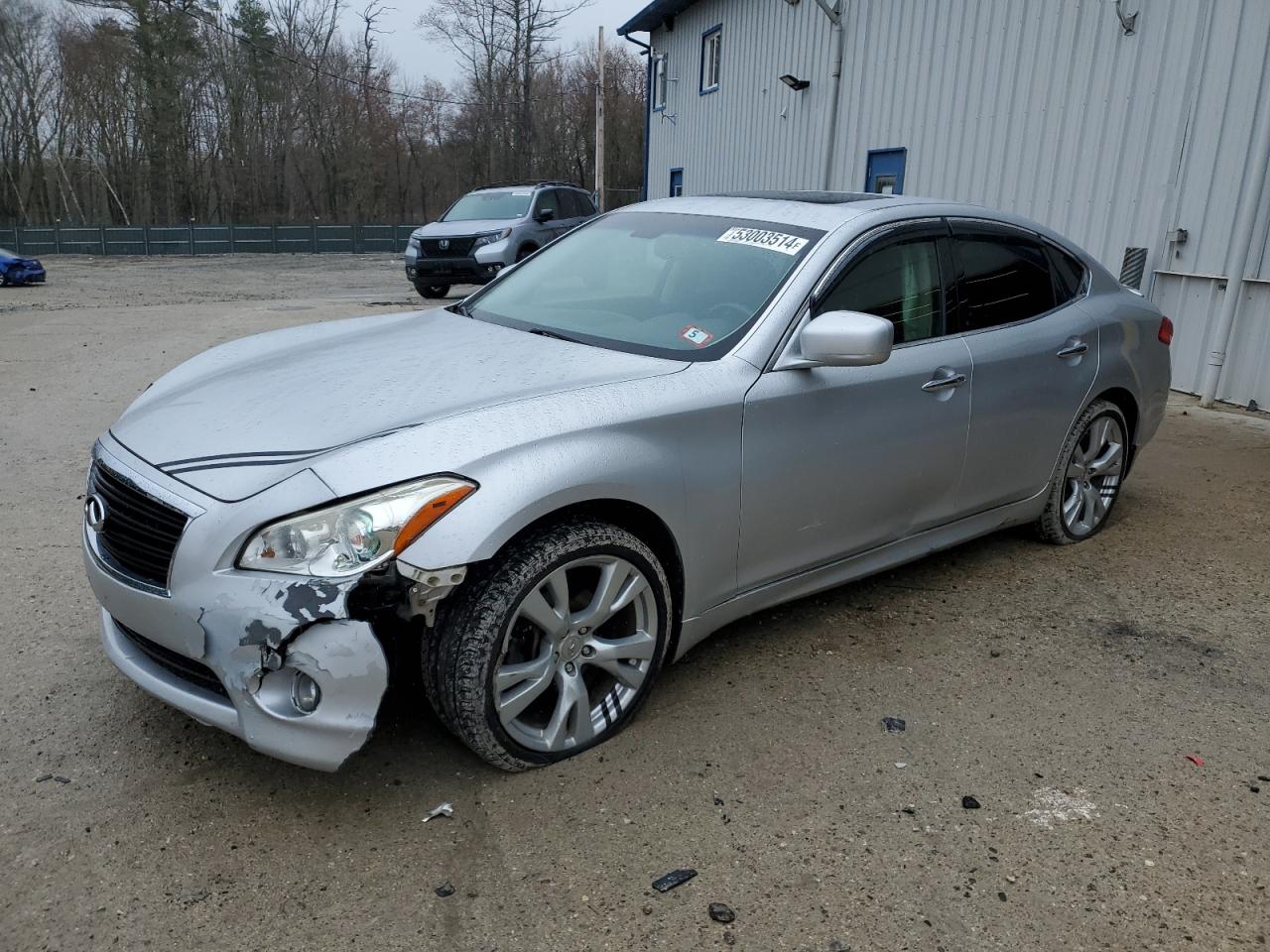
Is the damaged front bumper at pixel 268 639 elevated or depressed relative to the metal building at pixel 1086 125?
depressed

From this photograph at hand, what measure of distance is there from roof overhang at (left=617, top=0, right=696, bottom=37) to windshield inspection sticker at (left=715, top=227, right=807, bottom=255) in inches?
682

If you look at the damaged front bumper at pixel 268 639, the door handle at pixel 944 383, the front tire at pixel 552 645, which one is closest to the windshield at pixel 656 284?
the door handle at pixel 944 383

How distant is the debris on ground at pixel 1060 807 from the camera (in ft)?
8.84

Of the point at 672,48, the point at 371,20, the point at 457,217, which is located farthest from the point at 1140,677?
the point at 371,20

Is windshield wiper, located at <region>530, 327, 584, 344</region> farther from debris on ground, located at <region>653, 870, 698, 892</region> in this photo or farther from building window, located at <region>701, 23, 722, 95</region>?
building window, located at <region>701, 23, 722, 95</region>

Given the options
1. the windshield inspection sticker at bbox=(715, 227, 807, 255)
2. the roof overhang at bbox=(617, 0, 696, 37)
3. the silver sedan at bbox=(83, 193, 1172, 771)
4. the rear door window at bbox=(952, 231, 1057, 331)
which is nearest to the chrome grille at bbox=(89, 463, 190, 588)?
the silver sedan at bbox=(83, 193, 1172, 771)

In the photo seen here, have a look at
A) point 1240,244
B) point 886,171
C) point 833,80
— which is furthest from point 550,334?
point 833,80

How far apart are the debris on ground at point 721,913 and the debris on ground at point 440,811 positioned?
756mm

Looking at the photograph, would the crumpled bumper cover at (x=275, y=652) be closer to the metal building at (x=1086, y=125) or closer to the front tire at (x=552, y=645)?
the front tire at (x=552, y=645)

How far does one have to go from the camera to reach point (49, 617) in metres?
3.74

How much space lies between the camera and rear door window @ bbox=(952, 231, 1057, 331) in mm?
3979

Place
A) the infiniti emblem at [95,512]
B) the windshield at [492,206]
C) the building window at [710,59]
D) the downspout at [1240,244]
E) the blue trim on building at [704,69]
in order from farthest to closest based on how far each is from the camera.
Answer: the building window at [710,59]
the blue trim on building at [704,69]
the windshield at [492,206]
the downspout at [1240,244]
the infiniti emblem at [95,512]

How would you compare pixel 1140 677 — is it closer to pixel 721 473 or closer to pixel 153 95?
pixel 721 473

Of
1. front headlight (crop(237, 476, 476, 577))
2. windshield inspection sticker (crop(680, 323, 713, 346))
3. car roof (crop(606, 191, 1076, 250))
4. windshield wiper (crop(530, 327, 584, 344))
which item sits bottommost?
front headlight (crop(237, 476, 476, 577))
